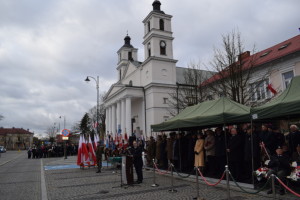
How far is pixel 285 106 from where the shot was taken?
7.21m

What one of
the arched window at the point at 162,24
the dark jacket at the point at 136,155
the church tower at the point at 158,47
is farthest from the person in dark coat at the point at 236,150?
the arched window at the point at 162,24

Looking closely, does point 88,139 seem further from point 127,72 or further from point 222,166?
point 127,72

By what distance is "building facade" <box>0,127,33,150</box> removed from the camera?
11519 centimetres

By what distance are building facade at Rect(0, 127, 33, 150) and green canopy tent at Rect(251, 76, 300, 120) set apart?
125552 mm

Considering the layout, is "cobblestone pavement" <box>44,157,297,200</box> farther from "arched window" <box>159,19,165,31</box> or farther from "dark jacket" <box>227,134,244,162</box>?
Result: "arched window" <box>159,19,165,31</box>

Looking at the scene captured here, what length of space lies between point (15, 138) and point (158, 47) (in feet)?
356

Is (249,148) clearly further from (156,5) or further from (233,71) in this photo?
(156,5)

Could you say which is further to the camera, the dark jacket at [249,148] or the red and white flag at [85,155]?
the red and white flag at [85,155]

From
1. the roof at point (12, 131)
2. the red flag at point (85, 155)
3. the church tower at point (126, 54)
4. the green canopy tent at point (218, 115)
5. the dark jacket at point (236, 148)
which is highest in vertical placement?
the church tower at point (126, 54)

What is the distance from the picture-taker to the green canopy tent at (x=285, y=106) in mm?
7020

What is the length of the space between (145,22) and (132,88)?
1144 centimetres

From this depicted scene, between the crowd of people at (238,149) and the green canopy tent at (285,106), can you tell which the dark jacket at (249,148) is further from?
the green canopy tent at (285,106)

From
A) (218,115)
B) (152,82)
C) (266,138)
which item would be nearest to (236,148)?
(266,138)

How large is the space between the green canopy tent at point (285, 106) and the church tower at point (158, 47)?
101 ft
